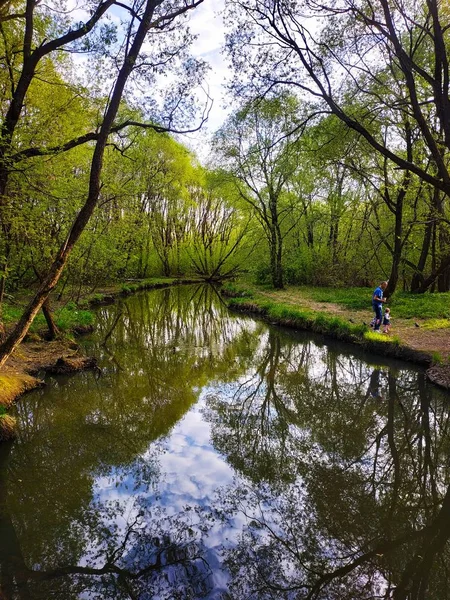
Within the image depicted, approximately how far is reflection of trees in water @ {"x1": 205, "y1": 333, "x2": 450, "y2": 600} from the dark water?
0.02 m

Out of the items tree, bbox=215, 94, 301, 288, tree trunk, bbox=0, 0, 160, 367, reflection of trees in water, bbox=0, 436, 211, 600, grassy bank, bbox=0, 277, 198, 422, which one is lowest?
reflection of trees in water, bbox=0, 436, 211, 600

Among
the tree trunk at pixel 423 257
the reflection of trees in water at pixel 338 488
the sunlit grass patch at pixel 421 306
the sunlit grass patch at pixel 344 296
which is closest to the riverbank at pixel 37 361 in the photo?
the reflection of trees in water at pixel 338 488

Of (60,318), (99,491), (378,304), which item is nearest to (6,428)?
(99,491)

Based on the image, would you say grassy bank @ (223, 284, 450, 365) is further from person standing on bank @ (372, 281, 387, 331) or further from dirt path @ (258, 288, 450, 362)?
person standing on bank @ (372, 281, 387, 331)

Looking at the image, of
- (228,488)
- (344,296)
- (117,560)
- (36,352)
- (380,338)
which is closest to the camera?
(117,560)

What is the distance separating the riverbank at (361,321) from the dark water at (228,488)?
76cm

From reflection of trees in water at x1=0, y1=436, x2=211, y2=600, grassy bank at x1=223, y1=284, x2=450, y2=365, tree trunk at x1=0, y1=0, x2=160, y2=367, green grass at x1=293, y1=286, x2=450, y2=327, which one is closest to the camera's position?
reflection of trees in water at x1=0, y1=436, x2=211, y2=600

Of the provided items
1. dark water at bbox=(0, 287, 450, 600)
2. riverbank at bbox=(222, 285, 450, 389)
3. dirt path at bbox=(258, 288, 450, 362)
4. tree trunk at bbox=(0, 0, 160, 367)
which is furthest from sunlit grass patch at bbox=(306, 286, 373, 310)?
tree trunk at bbox=(0, 0, 160, 367)

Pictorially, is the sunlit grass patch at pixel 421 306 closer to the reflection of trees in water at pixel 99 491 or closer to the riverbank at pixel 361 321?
the riverbank at pixel 361 321

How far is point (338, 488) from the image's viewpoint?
17.6 ft

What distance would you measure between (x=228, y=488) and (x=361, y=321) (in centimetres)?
1097

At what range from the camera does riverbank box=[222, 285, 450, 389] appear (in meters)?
10.9

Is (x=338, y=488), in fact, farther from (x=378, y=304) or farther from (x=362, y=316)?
(x=362, y=316)

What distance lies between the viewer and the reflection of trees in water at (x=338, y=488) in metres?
3.88
